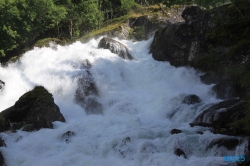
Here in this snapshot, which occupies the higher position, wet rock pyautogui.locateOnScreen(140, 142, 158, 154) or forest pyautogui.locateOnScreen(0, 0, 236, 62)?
forest pyautogui.locateOnScreen(0, 0, 236, 62)

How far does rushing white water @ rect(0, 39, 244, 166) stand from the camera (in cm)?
980

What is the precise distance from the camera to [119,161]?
974cm

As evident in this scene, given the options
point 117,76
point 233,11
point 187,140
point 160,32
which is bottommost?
point 117,76

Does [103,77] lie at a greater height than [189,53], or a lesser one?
lesser

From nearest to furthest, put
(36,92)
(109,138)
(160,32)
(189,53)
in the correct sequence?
1. (109,138)
2. (36,92)
3. (189,53)
4. (160,32)

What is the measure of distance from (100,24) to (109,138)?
32.9 metres

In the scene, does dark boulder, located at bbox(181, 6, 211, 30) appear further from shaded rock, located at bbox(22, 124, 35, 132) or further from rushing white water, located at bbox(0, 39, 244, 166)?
shaded rock, located at bbox(22, 124, 35, 132)

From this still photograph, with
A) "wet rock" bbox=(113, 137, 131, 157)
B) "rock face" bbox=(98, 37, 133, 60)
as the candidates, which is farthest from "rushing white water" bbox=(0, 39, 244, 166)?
"rock face" bbox=(98, 37, 133, 60)

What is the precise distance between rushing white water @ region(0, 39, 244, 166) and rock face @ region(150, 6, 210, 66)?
1089mm

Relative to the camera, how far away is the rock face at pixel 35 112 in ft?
45.4

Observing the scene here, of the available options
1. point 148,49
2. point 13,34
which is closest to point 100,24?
point 13,34

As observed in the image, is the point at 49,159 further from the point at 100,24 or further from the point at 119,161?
the point at 100,24

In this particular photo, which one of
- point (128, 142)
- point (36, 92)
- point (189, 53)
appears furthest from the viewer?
point (189, 53)

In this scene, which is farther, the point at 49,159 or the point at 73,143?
the point at 73,143
